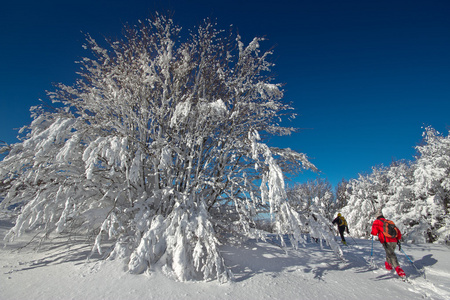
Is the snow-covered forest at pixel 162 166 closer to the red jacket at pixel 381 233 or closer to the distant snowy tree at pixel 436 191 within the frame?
the red jacket at pixel 381 233

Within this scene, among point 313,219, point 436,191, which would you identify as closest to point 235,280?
point 313,219

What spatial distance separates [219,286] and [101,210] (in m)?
2.44

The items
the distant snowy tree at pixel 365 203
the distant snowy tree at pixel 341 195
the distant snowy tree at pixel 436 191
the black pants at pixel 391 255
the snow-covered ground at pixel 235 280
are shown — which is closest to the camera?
the snow-covered ground at pixel 235 280

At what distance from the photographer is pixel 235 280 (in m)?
3.39

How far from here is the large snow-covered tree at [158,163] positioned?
11.5 ft

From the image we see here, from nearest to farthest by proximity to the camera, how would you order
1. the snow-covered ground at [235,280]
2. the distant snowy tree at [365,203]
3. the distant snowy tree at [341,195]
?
the snow-covered ground at [235,280]
the distant snowy tree at [365,203]
the distant snowy tree at [341,195]

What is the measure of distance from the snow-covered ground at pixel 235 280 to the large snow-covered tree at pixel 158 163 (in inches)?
12.1

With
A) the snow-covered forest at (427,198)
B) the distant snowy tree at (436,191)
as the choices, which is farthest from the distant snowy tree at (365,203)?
the distant snowy tree at (436,191)

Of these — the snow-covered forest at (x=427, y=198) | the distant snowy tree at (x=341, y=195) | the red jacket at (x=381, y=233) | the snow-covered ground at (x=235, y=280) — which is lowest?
the snow-covered ground at (x=235, y=280)

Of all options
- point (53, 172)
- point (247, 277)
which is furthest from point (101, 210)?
point (247, 277)

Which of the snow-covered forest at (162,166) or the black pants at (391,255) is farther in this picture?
the black pants at (391,255)

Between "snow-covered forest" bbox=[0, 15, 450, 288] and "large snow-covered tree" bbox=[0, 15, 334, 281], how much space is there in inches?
1.0

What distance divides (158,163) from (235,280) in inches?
107

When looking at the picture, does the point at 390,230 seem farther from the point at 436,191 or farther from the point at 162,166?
the point at 436,191
